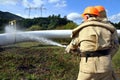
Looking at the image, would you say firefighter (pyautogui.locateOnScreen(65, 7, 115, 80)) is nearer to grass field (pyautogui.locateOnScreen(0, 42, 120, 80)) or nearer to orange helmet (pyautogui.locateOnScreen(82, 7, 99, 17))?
orange helmet (pyautogui.locateOnScreen(82, 7, 99, 17))

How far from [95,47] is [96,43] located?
0.21 feet

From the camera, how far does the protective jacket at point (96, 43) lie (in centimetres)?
512

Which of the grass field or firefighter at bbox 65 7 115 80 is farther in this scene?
the grass field

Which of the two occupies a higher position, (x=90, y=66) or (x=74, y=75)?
(x=90, y=66)

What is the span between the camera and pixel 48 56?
11.7 m

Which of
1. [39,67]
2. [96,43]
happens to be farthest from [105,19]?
[39,67]

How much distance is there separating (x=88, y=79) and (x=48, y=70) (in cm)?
474

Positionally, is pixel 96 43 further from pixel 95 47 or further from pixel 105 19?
pixel 105 19

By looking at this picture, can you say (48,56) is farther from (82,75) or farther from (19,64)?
(82,75)

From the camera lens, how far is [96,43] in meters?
5.11

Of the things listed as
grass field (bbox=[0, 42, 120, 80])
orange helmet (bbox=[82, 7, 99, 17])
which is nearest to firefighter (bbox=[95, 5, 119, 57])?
orange helmet (bbox=[82, 7, 99, 17])

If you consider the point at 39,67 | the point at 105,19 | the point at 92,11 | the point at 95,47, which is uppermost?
the point at 92,11

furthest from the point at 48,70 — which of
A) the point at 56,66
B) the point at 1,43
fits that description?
the point at 1,43

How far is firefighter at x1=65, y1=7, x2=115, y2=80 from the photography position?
5.12 metres
